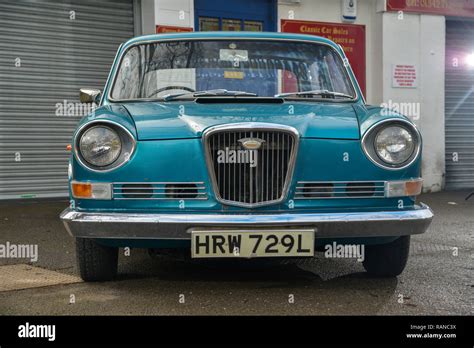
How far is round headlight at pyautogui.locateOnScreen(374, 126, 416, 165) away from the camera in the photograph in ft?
11.0

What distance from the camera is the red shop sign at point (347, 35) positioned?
10.2 m

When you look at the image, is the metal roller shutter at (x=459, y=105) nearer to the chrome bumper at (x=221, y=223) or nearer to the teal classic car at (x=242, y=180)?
the teal classic car at (x=242, y=180)

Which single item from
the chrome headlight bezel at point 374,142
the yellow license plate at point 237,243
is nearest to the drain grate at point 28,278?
the yellow license plate at point 237,243

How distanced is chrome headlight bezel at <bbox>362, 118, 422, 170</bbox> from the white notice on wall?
7234 millimetres

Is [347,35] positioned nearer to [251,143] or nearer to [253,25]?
[253,25]

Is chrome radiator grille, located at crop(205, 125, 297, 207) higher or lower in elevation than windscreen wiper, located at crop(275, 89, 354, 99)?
lower

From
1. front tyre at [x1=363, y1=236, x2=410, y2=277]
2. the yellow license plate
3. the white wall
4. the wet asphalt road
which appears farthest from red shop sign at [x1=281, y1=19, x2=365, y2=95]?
the yellow license plate

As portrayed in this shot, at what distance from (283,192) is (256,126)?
39cm

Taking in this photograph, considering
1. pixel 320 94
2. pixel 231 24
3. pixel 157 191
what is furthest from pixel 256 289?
pixel 231 24

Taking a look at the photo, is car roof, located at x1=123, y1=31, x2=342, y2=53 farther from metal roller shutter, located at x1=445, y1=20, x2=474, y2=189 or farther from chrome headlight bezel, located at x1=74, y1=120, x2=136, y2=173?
metal roller shutter, located at x1=445, y1=20, x2=474, y2=189

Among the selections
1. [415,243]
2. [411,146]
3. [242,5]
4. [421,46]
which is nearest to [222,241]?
[411,146]

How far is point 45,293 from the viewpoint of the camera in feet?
11.8

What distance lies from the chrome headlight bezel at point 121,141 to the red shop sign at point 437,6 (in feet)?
26.8
